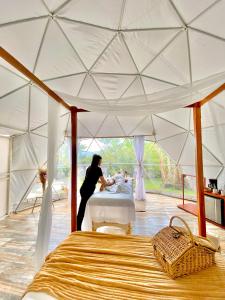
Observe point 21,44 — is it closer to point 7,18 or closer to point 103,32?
point 7,18

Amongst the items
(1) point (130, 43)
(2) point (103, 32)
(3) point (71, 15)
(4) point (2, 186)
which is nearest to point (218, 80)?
(1) point (130, 43)

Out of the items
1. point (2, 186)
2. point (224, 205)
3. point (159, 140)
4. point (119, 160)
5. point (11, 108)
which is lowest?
point (224, 205)

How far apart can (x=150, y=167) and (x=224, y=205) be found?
374 centimetres

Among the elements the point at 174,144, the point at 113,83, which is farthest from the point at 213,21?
the point at 174,144

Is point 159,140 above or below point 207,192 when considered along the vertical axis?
above

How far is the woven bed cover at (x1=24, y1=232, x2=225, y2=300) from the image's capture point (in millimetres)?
1138

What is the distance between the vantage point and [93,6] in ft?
6.31

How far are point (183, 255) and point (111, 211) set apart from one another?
2.52 metres

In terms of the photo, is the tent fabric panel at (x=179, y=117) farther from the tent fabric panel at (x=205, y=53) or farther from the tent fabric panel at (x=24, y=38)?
the tent fabric panel at (x=24, y=38)

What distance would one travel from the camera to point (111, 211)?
3701 millimetres

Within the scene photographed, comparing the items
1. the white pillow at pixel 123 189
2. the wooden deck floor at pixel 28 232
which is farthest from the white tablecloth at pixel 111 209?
the wooden deck floor at pixel 28 232

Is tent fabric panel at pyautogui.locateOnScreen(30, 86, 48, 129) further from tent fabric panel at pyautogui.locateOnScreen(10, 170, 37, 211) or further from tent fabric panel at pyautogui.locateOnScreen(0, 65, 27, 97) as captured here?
tent fabric panel at pyautogui.locateOnScreen(10, 170, 37, 211)

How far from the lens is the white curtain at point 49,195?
2.60 metres

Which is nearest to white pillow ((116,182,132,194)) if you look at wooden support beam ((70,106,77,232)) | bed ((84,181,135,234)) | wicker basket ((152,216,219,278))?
bed ((84,181,135,234))
